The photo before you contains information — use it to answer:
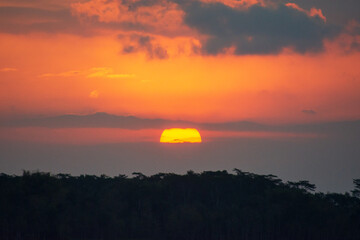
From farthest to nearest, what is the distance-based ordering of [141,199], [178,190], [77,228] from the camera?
[178,190], [141,199], [77,228]

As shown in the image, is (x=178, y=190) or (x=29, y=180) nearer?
(x=29, y=180)

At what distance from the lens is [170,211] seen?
114m

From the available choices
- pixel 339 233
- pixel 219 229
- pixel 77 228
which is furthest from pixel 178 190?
pixel 339 233

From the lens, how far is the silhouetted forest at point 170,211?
9594 cm

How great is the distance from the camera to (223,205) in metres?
120

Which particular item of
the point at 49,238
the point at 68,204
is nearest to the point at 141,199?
the point at 68,204

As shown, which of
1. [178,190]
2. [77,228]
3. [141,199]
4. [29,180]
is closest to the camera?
[29,180]

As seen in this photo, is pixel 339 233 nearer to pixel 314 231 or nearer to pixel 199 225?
pixel 314 231

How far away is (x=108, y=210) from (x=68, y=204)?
759 centimetres

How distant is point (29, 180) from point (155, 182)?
Answer: 111 ft

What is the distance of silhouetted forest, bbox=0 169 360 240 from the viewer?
95.9 meters

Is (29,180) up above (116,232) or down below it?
above

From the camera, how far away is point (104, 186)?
127625 mm

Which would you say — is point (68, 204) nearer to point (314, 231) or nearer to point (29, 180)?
point (29, 180)
